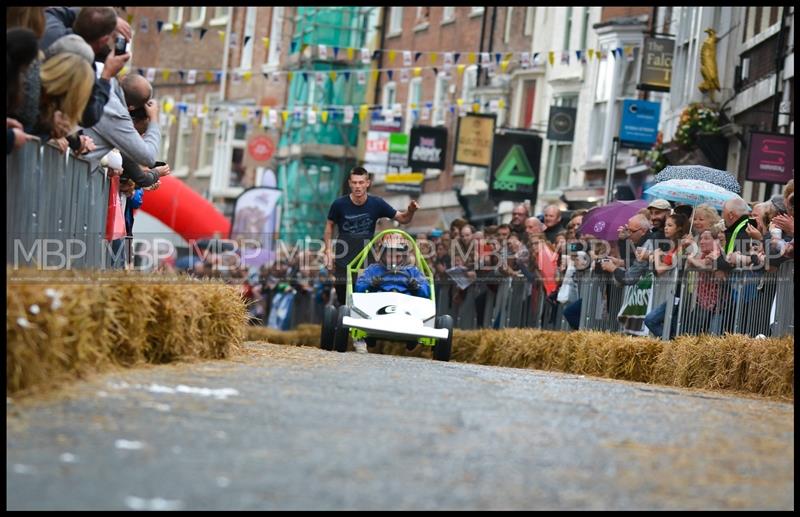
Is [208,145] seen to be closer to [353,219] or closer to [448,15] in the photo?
[448,15]

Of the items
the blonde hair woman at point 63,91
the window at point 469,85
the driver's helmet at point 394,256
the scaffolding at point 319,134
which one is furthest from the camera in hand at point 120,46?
the scaffolding at point 319,134

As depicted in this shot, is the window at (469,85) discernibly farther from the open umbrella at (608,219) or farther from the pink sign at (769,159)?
the open umbrella at (608,219)

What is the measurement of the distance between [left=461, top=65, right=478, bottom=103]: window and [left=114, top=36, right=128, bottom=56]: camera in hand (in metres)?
43.9

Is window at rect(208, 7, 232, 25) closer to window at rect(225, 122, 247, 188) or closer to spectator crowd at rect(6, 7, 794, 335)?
window at rect(225, 122, 247, 188)

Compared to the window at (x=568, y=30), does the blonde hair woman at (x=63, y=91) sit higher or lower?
lower

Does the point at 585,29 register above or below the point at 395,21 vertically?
below

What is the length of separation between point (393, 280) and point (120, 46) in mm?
6713

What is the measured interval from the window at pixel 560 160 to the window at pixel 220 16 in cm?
2820

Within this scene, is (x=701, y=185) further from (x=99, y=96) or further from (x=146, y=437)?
(x=146, y=437)

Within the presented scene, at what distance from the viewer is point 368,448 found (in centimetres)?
747

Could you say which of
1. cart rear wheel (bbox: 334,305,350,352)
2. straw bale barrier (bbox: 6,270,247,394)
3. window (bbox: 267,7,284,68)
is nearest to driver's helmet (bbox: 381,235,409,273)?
cart rear wheel (bbox: 334,305,350,352)

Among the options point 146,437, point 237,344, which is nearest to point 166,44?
point 237,344

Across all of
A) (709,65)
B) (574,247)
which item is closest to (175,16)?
(709,65)

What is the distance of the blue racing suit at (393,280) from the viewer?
18984 mm
